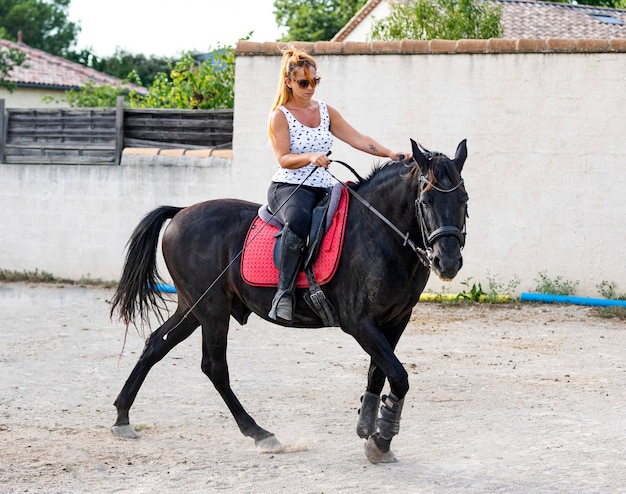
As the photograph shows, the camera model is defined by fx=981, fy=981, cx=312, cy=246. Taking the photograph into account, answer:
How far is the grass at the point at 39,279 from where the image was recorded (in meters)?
15.4

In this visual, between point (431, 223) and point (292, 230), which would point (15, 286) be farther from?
point (431, 223)

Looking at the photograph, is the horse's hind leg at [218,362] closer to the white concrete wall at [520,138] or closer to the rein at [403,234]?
the rein at [403,234]

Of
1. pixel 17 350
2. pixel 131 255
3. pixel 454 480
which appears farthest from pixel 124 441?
pixel 17 350

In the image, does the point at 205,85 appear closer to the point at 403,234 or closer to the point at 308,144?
the point at 308,144

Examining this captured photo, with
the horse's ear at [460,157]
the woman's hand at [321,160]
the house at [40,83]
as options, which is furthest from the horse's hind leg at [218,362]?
the house at [40,83]

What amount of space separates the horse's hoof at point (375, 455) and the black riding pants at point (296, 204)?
4.53ft

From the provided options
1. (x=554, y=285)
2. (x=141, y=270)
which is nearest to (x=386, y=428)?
(x=141, y=270)

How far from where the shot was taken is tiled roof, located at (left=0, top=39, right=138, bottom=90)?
4166 cm

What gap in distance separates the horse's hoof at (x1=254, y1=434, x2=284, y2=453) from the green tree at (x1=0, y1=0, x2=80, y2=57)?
65.4 m

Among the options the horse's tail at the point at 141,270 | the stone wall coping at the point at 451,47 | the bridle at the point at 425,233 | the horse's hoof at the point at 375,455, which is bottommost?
the horse's hoof at the point at 375,455

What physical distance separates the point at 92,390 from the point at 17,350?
2155 millimetres

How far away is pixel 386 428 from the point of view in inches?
235

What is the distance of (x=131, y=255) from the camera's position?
7.43 metres

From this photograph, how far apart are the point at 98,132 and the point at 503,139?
6.46 metres
